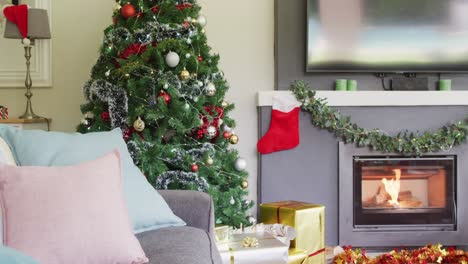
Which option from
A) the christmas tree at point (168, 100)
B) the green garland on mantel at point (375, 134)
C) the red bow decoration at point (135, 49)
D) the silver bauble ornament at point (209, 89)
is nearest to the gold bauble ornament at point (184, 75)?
the christmas tree at point (168, 100)

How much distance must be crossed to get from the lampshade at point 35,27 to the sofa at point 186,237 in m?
1.51

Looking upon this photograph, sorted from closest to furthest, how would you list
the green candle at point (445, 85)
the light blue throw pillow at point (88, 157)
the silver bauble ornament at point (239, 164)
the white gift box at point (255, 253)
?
the light blue throw pillow at point (88, 157)
the white gift box at point (255, 253)
the silver bauble ornament at point (239, 164)
the green candle at point (445, 85)

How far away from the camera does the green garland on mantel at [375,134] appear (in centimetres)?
345

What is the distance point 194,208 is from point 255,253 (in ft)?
1.95

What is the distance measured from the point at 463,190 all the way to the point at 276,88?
4.49ft

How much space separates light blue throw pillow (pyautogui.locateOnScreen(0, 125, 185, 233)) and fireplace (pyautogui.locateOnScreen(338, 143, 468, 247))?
5.77 feet

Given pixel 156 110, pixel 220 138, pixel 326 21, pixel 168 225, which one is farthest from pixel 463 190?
pixel 168 225

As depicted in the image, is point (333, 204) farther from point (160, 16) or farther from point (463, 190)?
point (160, 16)

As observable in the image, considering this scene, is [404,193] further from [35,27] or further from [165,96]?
[35,27]

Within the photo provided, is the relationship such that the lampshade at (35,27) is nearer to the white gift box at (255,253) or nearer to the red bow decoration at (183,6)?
the red bow decoration at (183,6)

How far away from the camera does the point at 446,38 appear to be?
3.55 m

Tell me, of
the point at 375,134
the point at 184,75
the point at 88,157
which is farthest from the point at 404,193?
the point at 88,157

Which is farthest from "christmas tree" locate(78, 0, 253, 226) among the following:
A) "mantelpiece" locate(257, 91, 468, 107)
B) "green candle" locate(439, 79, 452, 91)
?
"green candle" locate(439, 79, 452, 91)

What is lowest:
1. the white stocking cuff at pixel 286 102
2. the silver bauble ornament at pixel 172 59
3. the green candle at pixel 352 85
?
the white stocking cuff at pixel 286 102
